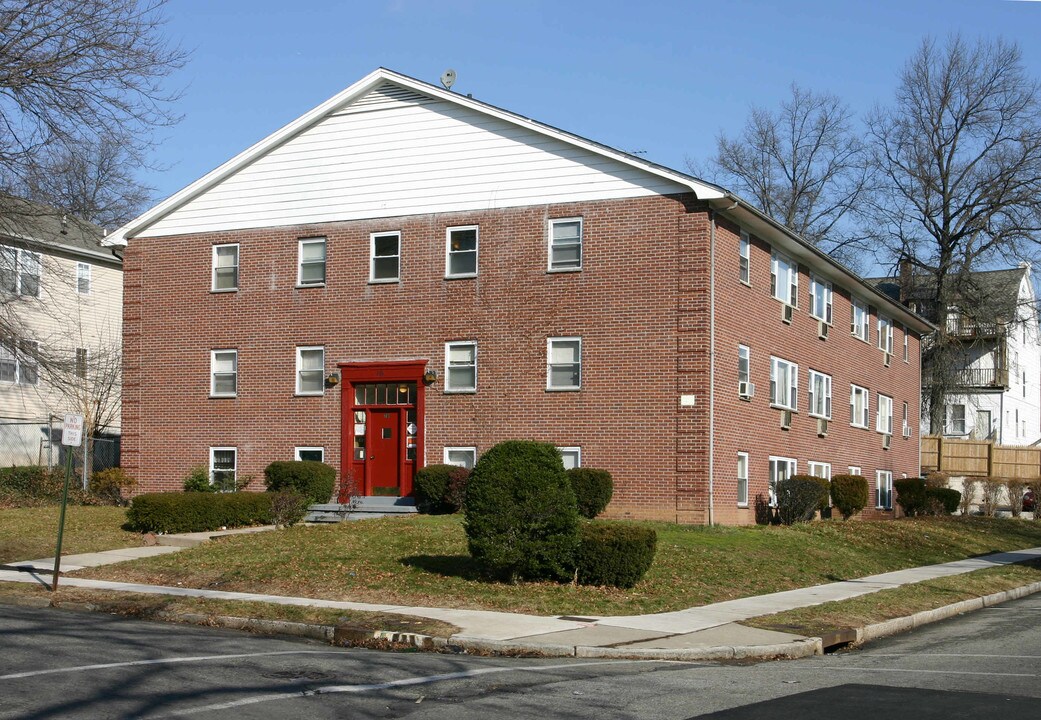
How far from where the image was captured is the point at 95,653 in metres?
11.2

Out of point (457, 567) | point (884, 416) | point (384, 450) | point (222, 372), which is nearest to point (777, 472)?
point (384, 450)

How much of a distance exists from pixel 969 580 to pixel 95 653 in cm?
1625

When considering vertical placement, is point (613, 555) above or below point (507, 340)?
below

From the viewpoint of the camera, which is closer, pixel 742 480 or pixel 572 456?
pixel 572 456

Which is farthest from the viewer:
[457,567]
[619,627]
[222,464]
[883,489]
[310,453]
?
[883,489]

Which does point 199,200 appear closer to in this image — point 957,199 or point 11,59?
point 11,59

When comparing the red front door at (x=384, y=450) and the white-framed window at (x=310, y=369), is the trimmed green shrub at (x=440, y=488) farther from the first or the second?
the white-framed window at (x=310, y=369)

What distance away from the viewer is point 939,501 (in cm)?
4200

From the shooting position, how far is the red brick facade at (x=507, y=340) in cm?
2684

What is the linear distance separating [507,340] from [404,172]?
5.13 m

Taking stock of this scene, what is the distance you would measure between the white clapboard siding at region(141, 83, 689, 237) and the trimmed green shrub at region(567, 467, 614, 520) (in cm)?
655

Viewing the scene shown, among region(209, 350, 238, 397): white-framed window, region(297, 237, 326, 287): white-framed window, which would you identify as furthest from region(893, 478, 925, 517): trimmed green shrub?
region(209, 350, 238, 397): white-framed window

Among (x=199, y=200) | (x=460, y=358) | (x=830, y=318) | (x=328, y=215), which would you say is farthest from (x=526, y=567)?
(x=830, y=318)

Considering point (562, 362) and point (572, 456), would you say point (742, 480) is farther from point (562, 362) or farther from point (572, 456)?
point (562, 362)
